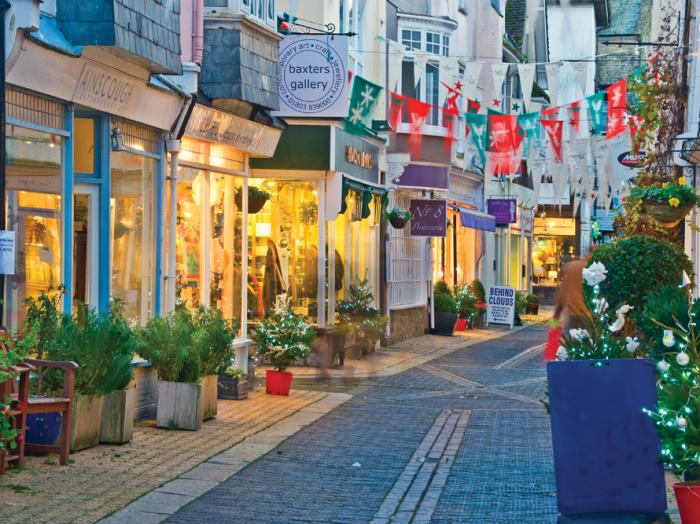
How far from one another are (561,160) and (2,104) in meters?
16.6

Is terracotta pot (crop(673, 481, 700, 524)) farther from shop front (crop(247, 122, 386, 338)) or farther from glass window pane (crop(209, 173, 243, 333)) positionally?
shop front (crop(247, 122, 386, 338))

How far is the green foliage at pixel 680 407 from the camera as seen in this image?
6.70 meters

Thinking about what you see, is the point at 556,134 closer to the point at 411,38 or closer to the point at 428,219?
the point at 428,219

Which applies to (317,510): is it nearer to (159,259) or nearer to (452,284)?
(159,259)

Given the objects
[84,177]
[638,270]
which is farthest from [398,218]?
[638,270]

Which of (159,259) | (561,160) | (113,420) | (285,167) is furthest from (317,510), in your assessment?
(561,160)

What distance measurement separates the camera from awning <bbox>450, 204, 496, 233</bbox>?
3256 cm

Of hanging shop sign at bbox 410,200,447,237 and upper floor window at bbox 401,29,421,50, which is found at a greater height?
upper floor window at bbox 401,29,421,50

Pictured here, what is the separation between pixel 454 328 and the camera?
103 feet

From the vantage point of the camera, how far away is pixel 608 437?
7.36 meters

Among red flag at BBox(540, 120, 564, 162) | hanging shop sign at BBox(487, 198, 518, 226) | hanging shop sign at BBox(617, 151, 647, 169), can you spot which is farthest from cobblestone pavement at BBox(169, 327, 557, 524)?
hanging shop sign at BBox(487, 198, 518, 226)

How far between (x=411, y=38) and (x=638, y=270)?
19480 millimetres

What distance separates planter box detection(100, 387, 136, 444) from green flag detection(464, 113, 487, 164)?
13.8 m

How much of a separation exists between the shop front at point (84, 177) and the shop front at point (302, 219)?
5.63m
